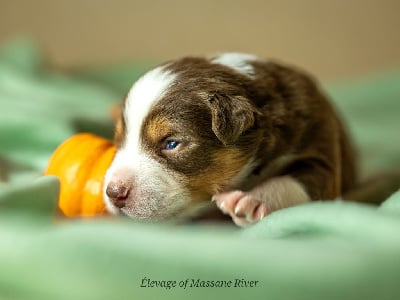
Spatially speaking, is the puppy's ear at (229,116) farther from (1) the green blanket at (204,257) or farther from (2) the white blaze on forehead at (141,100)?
(1) the green blanket at (204,257)

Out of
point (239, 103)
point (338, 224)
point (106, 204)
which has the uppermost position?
point (239, 103)

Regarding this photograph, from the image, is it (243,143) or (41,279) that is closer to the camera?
(41,279)

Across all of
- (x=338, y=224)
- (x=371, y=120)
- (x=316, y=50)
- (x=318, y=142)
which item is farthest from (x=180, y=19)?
(x=338, y=224)

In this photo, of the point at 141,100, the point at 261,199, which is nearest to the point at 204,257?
the point at 261,199

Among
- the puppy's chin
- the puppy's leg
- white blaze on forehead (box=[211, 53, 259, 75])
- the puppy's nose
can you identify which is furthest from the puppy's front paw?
white blaze on forehead (box=[211, 53, 259, 75])

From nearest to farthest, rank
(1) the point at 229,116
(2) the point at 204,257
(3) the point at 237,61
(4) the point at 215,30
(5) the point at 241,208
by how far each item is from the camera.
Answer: (2) the point at 204,257 → (5) the point at 241,208 → (1) the point at 229,116 → (3) the point at 237,61 → (4) the point at 215,30

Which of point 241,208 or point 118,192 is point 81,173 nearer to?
point 118,192

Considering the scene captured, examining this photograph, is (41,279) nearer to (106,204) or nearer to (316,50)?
(106,204)
